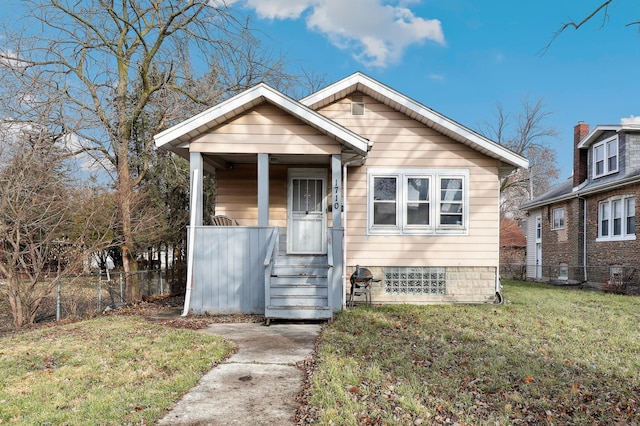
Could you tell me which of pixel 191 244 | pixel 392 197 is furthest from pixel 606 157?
pixel 191 244

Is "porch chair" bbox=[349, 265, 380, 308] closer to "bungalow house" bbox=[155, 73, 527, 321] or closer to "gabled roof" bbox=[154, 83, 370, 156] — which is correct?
"bungalow house" bbox=[155, 73, 527, 321]

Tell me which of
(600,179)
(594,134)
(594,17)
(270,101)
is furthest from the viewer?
(600,179)

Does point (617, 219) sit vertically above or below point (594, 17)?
below

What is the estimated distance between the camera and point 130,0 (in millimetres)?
11555

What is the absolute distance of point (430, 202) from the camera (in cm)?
1023

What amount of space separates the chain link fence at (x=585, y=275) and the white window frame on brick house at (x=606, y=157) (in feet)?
12.6

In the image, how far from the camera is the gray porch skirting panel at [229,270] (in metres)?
8.43

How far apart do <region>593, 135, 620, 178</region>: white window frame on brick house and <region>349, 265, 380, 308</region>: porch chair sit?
12299 millimetres

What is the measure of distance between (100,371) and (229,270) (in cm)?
381

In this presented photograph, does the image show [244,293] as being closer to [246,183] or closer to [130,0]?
[246,183]

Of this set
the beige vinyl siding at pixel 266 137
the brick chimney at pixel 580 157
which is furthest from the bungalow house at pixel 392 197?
the brick chimney at pixel 580 157

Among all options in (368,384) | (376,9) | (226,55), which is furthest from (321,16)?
(368,384)

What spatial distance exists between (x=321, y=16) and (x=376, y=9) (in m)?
2.55

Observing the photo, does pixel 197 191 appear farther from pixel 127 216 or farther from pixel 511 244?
pixel 511 244
